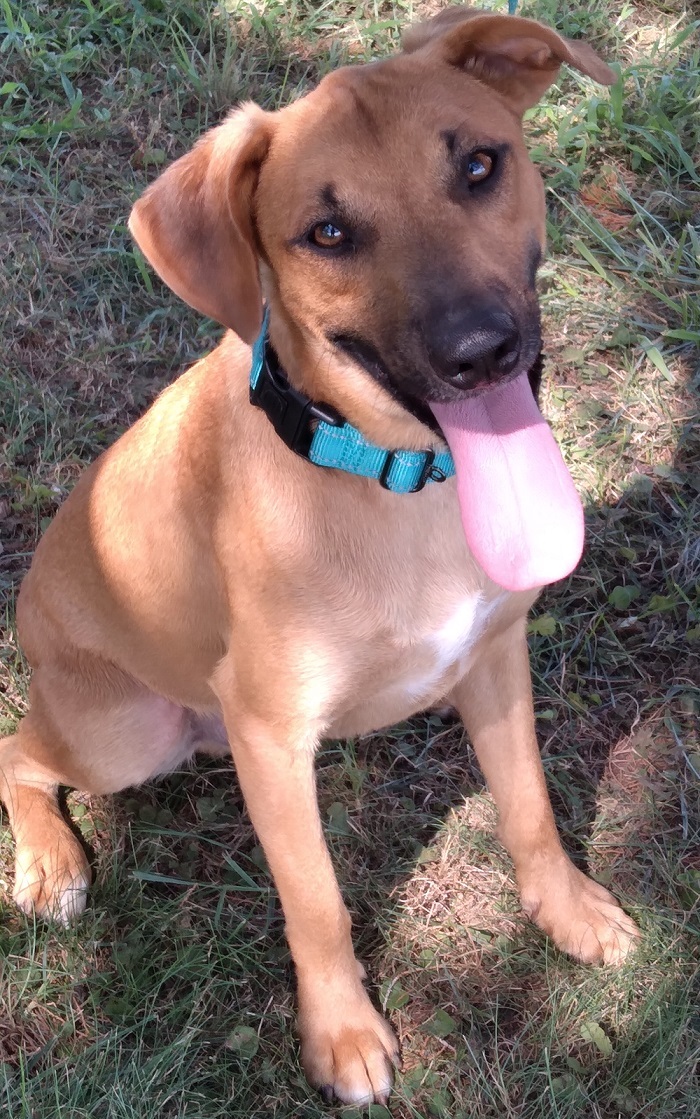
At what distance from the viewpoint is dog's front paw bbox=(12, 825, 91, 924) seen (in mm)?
3303

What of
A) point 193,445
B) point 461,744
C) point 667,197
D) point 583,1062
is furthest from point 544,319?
point 583,1062

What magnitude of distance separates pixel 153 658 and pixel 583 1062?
169 centimetres

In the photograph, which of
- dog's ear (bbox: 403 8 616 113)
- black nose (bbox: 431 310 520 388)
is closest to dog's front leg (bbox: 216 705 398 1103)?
black nose (bbox: 431 310 520 388)

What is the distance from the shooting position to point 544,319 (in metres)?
4.62

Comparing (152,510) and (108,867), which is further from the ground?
(152,510)

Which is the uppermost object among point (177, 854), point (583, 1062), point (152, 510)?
point (152, 510)

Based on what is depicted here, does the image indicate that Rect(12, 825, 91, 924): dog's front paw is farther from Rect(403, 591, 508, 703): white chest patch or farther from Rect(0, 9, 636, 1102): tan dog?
Rect(403, 591, 508, 703): white chest patch

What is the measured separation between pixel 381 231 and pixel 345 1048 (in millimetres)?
2172

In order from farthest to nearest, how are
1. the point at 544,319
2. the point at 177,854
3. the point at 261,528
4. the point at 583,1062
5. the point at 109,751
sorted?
the point at 544,319
the point at 177,854
the point at 109,751
the point at 583,1062
the point at 261,528

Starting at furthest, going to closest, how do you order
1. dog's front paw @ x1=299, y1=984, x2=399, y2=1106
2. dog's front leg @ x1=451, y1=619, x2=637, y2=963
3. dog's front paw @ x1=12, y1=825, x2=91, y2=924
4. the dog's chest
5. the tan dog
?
dog's front paw @ x1=12, y1=825, x2=91, y2=924
dog's front leg @ x1=451, y1=619, x2=637, y2=963
dog's front paw @ x1=299, y1=984, x2=399, y2=1106
the dog's chest
the tan dog

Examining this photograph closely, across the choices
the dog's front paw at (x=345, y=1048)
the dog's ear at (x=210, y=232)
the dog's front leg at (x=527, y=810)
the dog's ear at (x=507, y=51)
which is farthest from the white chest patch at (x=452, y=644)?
the dog's ear at (x=507, y=51)

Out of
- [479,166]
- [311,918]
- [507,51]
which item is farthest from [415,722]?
[507,51]

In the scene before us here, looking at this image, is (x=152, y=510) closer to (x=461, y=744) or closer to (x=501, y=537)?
(x=501, y=537)

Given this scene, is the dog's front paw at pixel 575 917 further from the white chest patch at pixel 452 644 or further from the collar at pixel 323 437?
the collar at pixel 323 437
